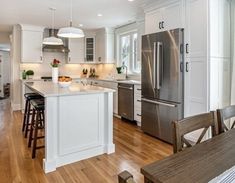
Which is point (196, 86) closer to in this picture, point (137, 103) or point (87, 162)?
point (137, 103)

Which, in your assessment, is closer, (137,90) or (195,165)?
(195,165)

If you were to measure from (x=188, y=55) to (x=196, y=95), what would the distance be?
63cm

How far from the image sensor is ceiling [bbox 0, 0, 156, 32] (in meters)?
4.00

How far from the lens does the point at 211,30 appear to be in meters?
2.88

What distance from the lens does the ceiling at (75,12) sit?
157 inches

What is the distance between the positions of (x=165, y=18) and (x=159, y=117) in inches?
66.7

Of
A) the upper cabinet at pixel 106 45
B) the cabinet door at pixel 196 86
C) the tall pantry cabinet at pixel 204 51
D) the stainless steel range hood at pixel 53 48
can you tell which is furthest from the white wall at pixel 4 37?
the cabinet door at pixel 196 86

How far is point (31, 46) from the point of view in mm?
6105

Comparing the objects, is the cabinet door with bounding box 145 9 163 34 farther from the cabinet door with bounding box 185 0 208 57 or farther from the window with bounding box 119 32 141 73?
the window with bounding box 119 32 141 73

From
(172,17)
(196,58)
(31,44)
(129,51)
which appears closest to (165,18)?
(172,17)

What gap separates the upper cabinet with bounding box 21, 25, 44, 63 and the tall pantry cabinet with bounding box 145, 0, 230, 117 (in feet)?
14.2

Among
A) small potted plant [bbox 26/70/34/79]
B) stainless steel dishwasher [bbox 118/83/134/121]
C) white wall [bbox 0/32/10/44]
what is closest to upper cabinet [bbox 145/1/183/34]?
stainless steel dishwasher [bbox 118/83/134/121]

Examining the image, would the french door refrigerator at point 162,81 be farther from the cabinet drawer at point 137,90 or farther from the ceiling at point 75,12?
the ceiling at point 75,12

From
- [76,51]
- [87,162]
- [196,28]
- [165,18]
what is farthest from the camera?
[76,51]
